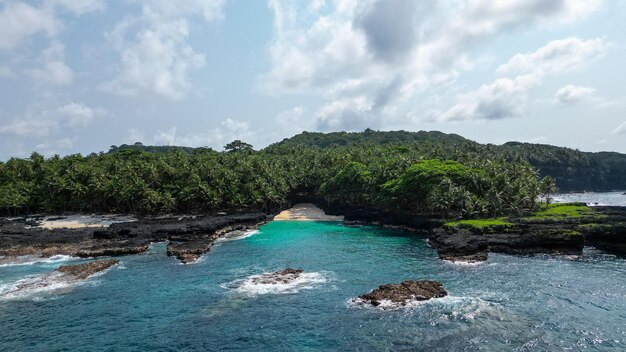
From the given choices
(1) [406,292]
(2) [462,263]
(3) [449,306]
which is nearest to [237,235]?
(2) [462,263]

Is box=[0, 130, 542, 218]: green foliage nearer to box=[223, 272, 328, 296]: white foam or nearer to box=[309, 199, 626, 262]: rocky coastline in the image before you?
A: box=[309, 199, 626, 262]: rocky coastline

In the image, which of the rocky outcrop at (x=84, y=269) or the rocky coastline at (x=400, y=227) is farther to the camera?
the rocky coastline at (x=400, y=227)

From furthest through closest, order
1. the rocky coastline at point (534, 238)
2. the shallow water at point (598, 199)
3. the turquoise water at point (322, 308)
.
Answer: the shallow water at point (598, 199), the rocky coastline at point (534, 238), the turquoise water at point (322, 308)

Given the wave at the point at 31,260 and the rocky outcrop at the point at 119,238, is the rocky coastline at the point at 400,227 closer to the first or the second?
the rocky outcrop at the point at 119,238

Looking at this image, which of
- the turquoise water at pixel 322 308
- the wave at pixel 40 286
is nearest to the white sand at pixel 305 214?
the turquoise water at pixel 322 308

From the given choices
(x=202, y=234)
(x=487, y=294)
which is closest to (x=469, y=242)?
(x=487, y=294)

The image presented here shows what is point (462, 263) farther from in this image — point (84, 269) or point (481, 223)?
point (84, 269)
